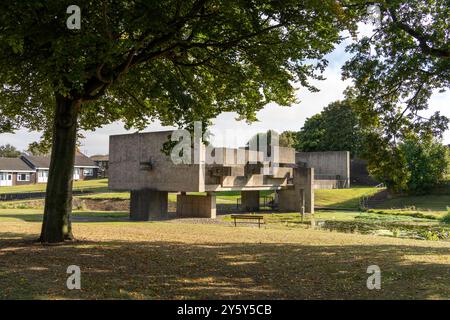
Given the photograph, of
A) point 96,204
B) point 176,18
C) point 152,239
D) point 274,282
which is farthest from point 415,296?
point 96,204

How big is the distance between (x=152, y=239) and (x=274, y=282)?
8.49 meters

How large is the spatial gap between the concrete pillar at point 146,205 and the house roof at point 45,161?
59.6 m

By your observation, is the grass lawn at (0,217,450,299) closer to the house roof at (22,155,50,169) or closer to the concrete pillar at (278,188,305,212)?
the concrete pillar at (278,188,305,212)

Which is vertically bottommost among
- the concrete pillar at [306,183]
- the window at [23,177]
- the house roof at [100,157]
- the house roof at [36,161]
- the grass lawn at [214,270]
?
the grass lawn at [214,270]

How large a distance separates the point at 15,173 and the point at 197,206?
2301 inches

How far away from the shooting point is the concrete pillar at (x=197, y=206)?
3568cm

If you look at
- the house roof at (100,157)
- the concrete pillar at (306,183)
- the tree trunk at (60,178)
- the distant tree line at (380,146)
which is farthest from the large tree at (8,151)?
the tree trunk at (60,178)

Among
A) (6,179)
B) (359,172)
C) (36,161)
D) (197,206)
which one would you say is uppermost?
(36,161)

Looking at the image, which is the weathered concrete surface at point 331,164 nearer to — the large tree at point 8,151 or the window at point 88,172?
the window at point 88,172

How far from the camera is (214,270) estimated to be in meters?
11.0

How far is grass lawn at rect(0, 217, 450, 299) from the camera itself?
28.7 ft

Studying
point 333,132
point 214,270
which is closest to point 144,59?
point 214,270

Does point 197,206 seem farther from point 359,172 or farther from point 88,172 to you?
point 88,172

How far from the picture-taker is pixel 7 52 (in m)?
12.1
